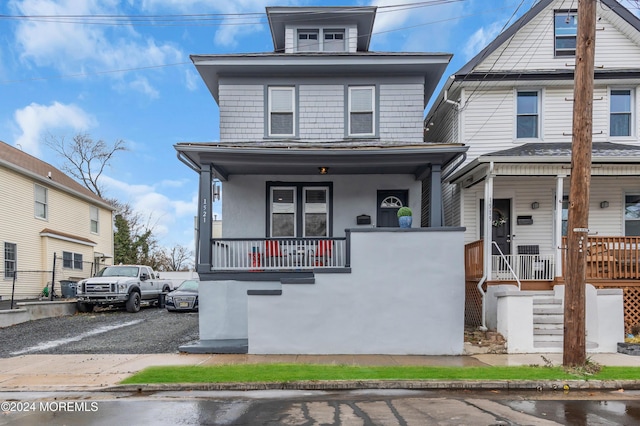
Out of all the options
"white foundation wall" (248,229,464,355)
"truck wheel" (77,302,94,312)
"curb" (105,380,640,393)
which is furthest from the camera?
"truck wheel" (77,302,94,312)

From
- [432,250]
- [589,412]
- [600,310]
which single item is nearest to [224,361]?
[432,250]

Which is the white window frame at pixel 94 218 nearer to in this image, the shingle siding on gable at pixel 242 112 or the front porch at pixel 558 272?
the shingle siding on gable at pixel 242 112

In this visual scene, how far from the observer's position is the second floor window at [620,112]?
13508mm

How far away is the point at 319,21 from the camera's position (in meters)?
14.1

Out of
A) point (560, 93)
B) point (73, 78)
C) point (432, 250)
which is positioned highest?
point (73, 78)

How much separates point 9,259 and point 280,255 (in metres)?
13.6

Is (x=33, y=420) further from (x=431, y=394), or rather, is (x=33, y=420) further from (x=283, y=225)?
(x=283, y=225)

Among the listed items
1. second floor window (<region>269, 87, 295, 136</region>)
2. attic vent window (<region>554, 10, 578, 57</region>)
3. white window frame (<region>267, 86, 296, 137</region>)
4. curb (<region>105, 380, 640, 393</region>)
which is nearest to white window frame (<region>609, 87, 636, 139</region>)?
attic vent window (<region>554, 10, 578, 57</region>)

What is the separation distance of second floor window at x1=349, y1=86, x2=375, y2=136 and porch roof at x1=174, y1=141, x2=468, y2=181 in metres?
1.84

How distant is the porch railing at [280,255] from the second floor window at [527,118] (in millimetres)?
7141

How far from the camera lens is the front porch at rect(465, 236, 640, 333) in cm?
1086

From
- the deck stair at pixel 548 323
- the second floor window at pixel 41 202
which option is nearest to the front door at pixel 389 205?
the deck stair at pixel 548 323

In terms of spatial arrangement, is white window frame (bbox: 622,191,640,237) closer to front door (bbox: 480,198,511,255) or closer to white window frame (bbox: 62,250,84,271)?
front door (bbox: 480,198,511,255)

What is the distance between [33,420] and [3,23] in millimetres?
13183
